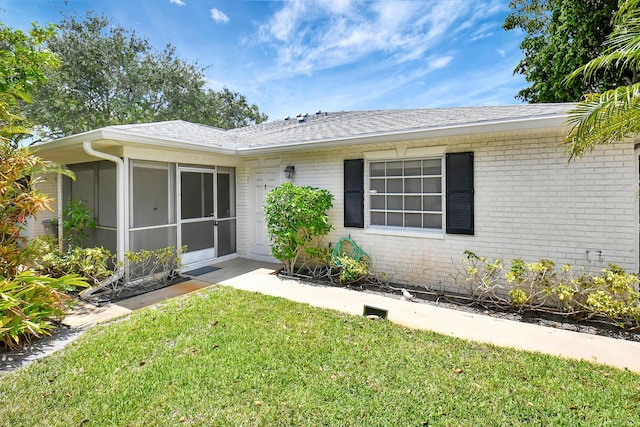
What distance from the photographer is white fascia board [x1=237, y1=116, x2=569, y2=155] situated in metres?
4.37

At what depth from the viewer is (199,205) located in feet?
24.3

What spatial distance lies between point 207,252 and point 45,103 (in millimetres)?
14500

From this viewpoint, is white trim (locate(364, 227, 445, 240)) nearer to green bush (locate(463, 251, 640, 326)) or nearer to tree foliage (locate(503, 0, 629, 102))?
green bush (locate(463, 251, 640, 326))

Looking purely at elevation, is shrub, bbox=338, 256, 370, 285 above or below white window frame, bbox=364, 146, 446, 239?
below

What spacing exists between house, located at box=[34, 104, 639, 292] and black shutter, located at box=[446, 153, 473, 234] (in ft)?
0.06

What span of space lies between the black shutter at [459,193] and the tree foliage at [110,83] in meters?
18.1

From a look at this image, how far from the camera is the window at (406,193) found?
591cm

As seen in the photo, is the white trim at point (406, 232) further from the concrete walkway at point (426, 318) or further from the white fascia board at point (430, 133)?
the white fascia board at point (430, 133)

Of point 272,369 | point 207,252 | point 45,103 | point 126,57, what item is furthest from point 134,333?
point 126,57

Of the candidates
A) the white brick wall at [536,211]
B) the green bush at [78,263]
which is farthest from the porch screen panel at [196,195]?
the white brick wall at [536,211]

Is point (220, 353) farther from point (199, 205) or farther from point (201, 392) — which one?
point (199, 205)

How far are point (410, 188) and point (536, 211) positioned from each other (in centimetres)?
213

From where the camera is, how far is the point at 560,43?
35.3 feet

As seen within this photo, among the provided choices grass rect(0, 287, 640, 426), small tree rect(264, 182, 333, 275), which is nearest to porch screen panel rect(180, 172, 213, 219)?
small tree rect(264, 182, 333, 275)
